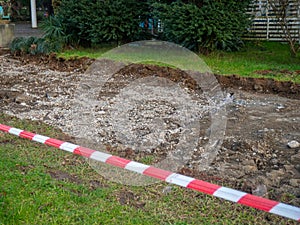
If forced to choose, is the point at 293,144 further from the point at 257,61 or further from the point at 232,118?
the point at 257,61

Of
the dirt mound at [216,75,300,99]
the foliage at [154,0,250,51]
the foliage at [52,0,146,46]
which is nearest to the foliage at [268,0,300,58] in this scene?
the foliage at [154,0,250,51]

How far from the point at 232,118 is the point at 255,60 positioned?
207 inches

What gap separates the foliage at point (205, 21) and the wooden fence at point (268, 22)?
93cm

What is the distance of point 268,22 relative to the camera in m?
13.3

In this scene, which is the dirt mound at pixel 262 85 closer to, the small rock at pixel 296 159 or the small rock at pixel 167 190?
the small rock at pixel 296 159

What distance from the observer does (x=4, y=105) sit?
22.2 ft

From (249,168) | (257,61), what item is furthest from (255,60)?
(249,168)

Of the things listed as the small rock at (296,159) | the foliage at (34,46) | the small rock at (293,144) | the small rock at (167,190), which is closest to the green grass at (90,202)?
the small rock at (167,190)

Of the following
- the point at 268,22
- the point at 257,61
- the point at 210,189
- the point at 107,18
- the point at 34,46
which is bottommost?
the point at 210,189

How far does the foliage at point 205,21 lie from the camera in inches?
401

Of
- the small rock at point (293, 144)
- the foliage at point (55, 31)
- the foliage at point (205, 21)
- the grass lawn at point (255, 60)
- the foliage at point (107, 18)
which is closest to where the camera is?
the small rock at point (293, 144)

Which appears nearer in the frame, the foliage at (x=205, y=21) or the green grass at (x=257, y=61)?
the green grass at (x=257, y=61)

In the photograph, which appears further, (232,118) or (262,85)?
(262,85)

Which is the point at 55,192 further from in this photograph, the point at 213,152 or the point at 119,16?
the point at 119,16
